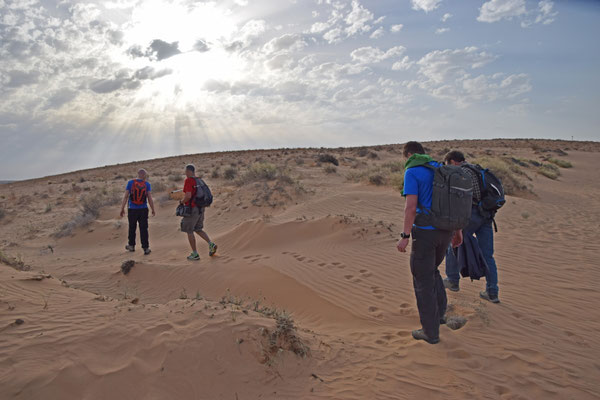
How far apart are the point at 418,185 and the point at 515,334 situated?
232 cm

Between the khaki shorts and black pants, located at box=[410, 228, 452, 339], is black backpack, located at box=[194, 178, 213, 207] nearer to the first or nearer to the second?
the khaki shorts

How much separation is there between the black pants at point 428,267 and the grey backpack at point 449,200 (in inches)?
5.7

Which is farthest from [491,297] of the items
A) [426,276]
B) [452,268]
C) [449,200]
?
[449,200]

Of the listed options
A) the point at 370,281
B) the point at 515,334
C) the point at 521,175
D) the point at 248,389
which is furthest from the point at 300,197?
the point at 521,175

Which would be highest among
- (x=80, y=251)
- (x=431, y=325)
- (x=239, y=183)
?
(x=239, y=183)

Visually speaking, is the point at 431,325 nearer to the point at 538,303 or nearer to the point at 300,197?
the point at 538,303

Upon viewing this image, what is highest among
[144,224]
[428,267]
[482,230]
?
[482,230]

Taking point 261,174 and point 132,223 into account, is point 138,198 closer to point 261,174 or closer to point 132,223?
point 132,223

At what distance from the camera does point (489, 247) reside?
484cm

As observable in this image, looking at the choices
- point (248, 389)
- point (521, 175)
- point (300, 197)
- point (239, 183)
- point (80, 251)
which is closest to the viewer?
point (248, 389)

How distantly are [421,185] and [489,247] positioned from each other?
2.14 meters

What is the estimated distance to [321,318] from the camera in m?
5.14

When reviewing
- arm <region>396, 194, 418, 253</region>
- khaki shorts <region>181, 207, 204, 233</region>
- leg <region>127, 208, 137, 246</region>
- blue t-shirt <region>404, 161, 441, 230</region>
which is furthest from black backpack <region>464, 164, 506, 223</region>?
leg <region>127, 208, 137, 246</region>

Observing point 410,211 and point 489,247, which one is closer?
point 410,211
